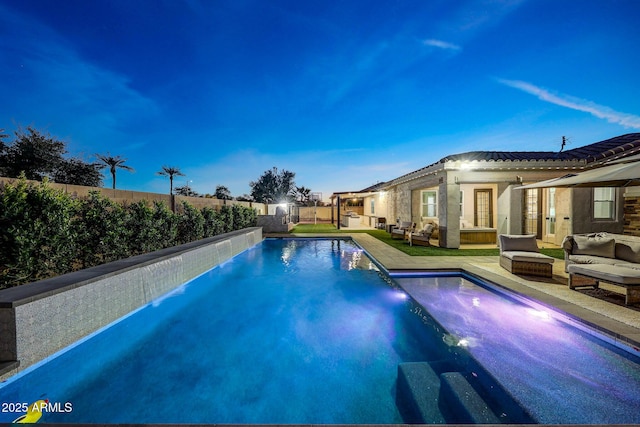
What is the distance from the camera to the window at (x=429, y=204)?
1346cm

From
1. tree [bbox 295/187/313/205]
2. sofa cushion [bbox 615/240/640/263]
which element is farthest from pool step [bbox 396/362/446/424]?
tree [bbox 295/187/313/205]

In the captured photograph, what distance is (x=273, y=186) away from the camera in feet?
131

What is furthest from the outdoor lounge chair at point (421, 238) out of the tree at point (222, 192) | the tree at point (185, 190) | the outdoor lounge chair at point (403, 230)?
the tree at point (185, 190)

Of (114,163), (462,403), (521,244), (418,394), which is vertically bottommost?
(418,394)

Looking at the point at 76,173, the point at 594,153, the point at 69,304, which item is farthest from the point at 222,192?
the point at 594,153

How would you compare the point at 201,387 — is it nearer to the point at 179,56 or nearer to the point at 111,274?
the point at 111,274

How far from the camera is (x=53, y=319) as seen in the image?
3.10 meters

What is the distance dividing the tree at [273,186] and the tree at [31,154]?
25256mm

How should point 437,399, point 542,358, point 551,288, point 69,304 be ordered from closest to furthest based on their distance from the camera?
point 437,399, point 542,358, point 69,304, point 551,288

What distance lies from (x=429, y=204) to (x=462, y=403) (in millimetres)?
12398

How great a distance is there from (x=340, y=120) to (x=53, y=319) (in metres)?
18.3

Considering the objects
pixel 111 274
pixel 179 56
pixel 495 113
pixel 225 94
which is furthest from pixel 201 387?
pixel 495 113

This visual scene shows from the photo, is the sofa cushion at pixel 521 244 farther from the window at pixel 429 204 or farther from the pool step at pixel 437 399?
the window at pixel 429 204

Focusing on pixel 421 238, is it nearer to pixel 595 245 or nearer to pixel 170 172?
pixel 595 245
